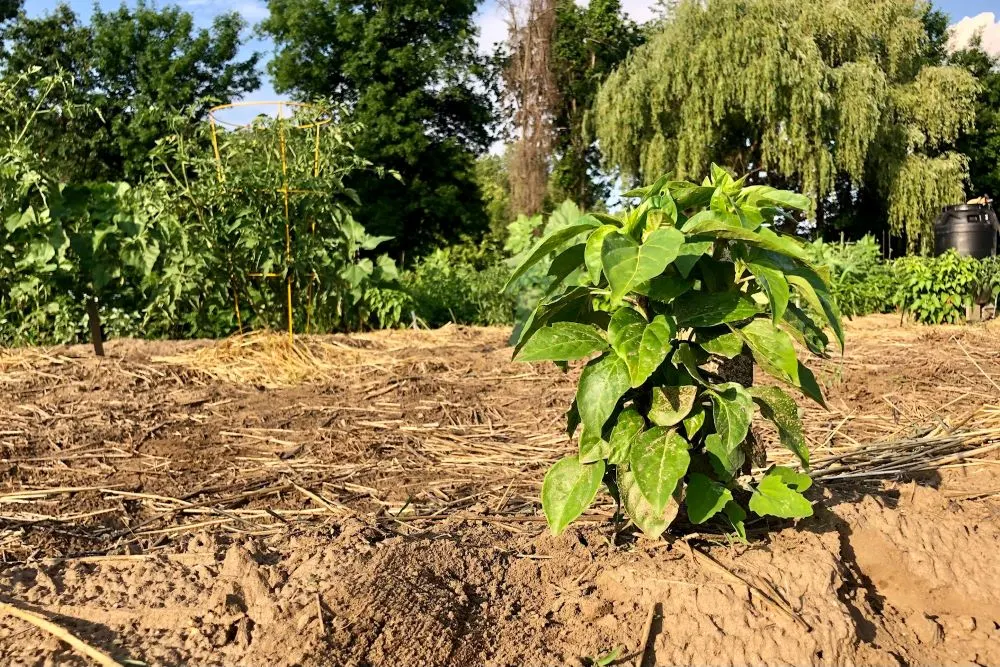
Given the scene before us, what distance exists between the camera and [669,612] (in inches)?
61.1

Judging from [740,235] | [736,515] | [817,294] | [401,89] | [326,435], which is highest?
[401,89]

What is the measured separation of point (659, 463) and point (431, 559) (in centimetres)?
51

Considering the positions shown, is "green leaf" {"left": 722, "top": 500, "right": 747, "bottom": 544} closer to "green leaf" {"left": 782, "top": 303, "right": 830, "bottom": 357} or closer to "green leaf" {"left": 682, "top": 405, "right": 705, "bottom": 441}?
"green leaf" {"left": 682, "top": 405, "right": 705, "bottom": 441}

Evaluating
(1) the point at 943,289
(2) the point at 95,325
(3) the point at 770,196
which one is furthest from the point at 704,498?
(1) the point at 943,289

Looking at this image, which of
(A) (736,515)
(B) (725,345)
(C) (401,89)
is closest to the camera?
(B) (725,345)

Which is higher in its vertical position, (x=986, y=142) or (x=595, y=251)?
(x=986, y=142)

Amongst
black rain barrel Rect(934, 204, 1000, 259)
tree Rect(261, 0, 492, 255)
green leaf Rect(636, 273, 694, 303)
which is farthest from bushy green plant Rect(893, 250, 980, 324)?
tree Rect(261, 0, 492, 255)

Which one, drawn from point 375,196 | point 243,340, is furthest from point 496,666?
point 375,196

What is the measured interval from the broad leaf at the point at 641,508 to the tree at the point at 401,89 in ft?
75.1

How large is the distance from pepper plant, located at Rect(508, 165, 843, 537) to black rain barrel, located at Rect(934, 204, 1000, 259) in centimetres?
1085

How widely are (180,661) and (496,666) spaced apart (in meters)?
0.52

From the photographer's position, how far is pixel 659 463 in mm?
1595

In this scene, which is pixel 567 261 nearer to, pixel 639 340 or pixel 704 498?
pixel 639 340

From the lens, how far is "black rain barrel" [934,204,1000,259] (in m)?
11.0
